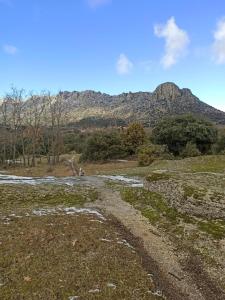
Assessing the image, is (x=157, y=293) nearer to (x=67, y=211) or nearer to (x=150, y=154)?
(x=67, y=211)

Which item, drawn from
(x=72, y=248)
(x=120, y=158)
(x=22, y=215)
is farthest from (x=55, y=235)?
(x=120, y=158)

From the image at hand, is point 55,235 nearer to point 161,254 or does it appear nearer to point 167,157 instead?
point 161,254

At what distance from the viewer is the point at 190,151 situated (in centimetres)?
7475

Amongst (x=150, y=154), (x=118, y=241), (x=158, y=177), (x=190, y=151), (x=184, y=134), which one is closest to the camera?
(x=118, y=241)

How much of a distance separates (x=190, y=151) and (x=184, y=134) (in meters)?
5.39

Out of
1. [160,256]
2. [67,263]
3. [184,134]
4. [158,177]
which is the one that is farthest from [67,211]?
[184,134]

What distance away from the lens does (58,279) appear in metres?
15.1

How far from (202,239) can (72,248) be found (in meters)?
8.01

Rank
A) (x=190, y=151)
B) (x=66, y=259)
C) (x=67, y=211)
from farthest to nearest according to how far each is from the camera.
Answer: (x=190, y=151) → (x=67, y=211) → (x=66, y=259)

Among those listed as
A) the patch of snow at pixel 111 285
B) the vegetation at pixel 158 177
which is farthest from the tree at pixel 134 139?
the patch of snow at pixel 111 285

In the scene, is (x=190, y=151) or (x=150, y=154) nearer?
(x=150, y=154)

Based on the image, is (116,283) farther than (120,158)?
No

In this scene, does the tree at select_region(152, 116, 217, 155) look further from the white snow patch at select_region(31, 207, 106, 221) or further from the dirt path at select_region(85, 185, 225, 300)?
the white snow patch at select_region(31, 207, 106, 221)

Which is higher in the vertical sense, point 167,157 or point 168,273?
point 167,157
